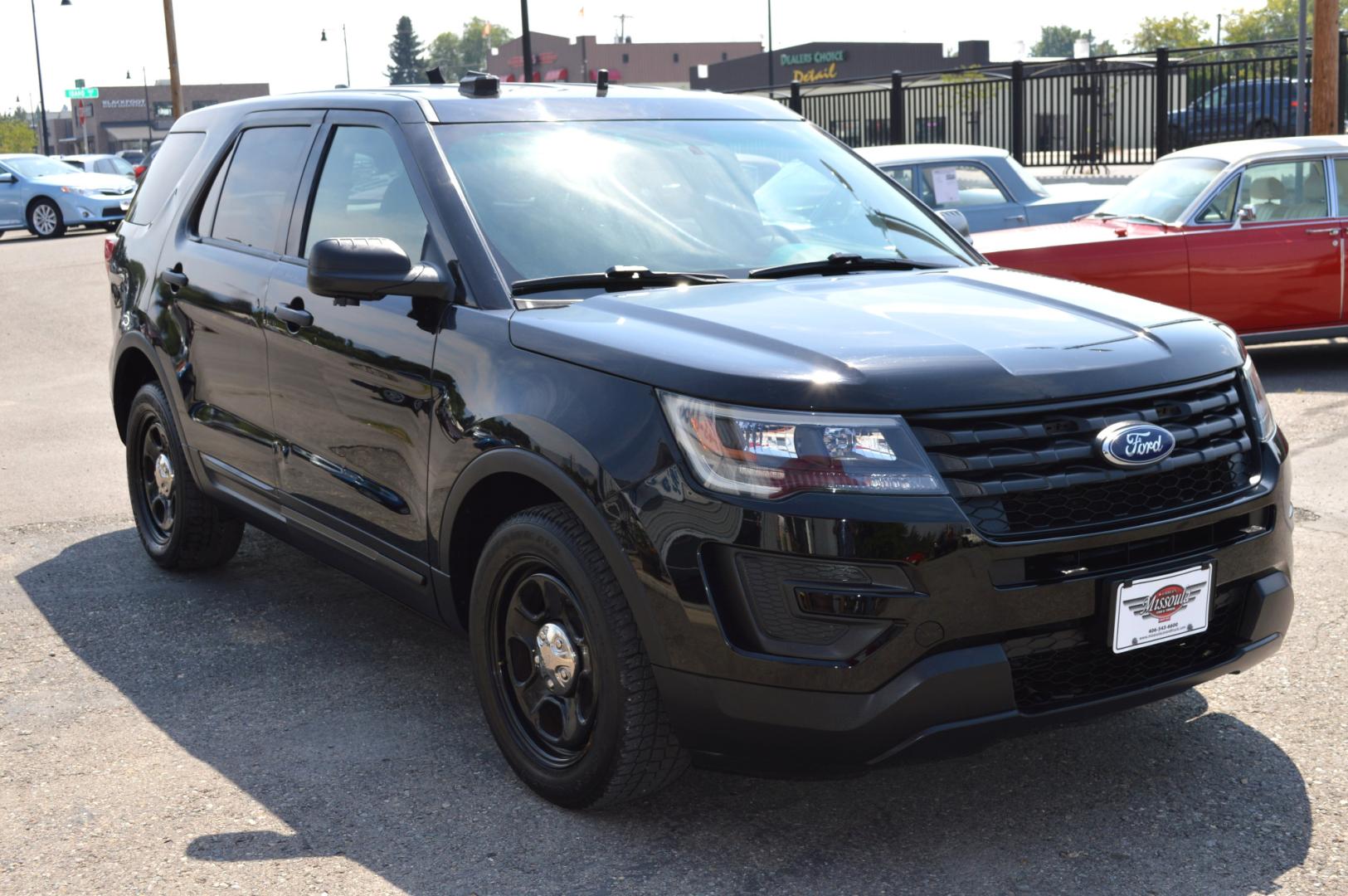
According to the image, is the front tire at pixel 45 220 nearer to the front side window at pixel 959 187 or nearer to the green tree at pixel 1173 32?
the front side window at pixel 959 187

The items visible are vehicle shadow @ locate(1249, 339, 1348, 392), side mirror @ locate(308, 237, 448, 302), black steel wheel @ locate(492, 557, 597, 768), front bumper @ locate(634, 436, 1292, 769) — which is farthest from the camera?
vehicle shadow @ locate(1249, 339, 1348, 392)

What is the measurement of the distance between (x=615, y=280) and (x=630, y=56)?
377 feet

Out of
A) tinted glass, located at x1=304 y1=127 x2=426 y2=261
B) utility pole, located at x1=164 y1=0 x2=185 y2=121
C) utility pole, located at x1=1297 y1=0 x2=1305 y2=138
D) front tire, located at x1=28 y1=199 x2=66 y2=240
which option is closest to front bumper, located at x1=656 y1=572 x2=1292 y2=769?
tinted glass, located at x1=304 y1=127 x2=426 y2=261

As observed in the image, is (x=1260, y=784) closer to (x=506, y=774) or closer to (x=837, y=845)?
(x=837, y=845)

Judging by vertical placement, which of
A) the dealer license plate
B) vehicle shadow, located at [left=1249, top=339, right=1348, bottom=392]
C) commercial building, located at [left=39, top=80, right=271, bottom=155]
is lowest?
vehicle shadow, located at [left=1249, top=339, right=1348, bottom=392]

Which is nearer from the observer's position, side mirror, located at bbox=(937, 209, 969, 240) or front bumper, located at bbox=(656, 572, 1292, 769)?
front bumper, located at bbox=(656, 572, 1292, 769)

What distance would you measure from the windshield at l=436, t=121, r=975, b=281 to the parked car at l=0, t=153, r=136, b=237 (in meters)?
25.4

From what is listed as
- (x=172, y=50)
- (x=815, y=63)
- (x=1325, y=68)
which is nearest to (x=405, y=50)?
(x=815, y=63)

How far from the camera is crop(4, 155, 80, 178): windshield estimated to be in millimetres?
28281

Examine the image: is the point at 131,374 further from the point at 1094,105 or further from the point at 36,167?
the point at 36,167

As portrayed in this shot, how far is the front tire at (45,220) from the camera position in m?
28.0

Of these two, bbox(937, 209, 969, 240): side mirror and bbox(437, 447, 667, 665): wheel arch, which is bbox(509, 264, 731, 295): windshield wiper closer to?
bbox(437, 447, 667, 665): wheel arch

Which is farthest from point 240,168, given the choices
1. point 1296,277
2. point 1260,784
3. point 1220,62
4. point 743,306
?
point 1220,62

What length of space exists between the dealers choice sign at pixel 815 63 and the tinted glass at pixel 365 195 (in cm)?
6935
